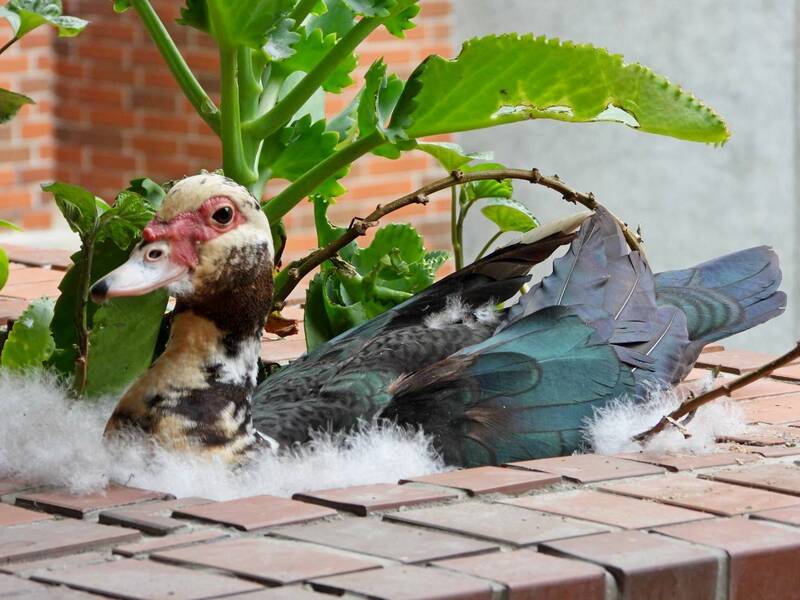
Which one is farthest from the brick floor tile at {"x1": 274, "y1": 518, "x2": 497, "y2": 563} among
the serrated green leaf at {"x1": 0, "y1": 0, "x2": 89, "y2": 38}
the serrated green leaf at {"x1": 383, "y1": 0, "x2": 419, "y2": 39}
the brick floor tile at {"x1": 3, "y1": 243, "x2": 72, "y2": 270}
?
the brick floor tile at {"x1": 3, "y1": 243, "x2": 72, "y2": 270}

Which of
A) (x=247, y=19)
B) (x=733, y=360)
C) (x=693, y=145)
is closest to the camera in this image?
(x=247, y=19)

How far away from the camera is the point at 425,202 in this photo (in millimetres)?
2693

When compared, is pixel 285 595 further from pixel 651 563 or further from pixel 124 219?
pixel 124 219

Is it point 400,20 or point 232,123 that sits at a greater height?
point 400,20

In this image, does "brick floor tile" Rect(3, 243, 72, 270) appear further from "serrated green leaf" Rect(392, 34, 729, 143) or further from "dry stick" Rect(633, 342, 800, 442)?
"dry stick" Rect(633, 342, 800, 442)

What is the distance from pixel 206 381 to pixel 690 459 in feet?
2.30

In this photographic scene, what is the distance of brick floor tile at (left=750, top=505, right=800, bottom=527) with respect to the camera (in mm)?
1947

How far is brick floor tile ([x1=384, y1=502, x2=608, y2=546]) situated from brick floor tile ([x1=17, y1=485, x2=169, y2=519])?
0.34m

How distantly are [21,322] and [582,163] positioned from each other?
448cm

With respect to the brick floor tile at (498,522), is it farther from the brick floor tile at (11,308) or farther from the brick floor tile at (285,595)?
the brick floor tile at (11,308)

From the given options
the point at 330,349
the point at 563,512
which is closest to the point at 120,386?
the point at 330,349

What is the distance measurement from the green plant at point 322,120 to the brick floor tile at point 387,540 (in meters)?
0.76

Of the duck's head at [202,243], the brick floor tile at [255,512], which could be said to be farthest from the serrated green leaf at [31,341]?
the brick floor tile at [255,512]

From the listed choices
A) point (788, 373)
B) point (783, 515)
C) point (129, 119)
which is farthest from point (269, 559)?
point (129, 119)
